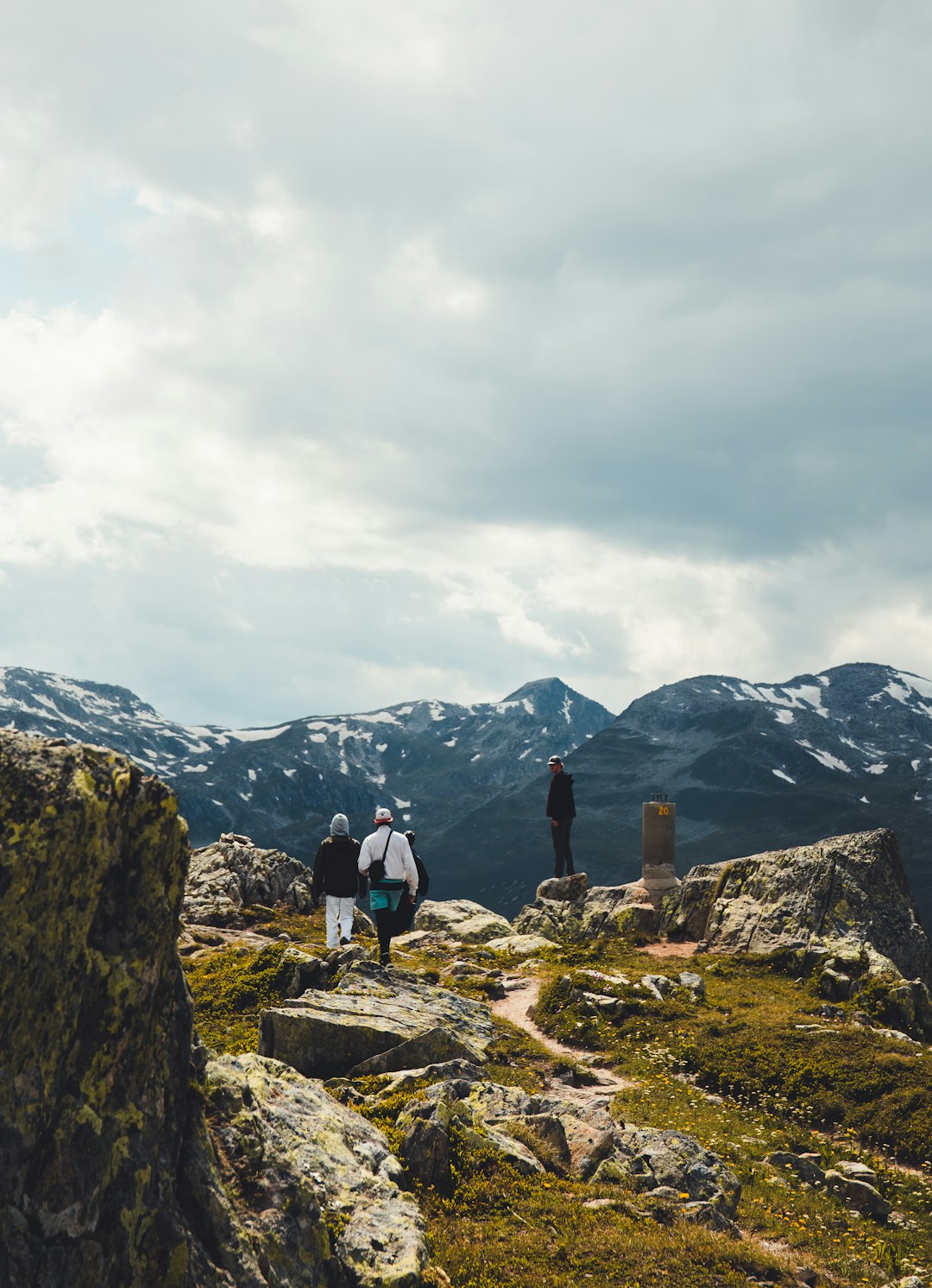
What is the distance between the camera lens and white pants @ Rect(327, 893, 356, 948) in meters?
27.1

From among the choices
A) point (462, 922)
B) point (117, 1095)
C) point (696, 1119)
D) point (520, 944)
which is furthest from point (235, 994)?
point (462, 922)

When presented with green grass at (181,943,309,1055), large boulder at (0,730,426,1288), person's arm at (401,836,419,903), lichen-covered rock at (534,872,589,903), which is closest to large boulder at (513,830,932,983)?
lichen-covered rock at (534,872,589,903)

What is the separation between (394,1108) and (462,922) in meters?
30.5

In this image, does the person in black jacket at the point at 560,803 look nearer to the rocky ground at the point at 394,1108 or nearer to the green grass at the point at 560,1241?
the rocky ground at the point at 394,1108

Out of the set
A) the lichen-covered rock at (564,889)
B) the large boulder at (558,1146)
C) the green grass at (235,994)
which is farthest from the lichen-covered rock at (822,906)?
the green grass at (235,994)

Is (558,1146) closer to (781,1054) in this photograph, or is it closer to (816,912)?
(781,1054)

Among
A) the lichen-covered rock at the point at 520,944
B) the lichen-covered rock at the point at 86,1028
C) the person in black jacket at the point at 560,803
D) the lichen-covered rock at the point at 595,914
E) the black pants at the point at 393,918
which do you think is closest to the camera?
the lichen-covered rock at the point at 86,1028

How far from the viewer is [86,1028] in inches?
307

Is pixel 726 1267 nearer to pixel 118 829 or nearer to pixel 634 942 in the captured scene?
pixel 118 829

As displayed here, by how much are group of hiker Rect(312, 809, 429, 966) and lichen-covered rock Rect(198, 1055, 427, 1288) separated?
10577 mm

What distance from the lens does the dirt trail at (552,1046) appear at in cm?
1862

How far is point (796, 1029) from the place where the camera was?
2223 centimetres

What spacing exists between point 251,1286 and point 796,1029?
18185mm

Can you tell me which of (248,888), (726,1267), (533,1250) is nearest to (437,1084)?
(533,1250)
